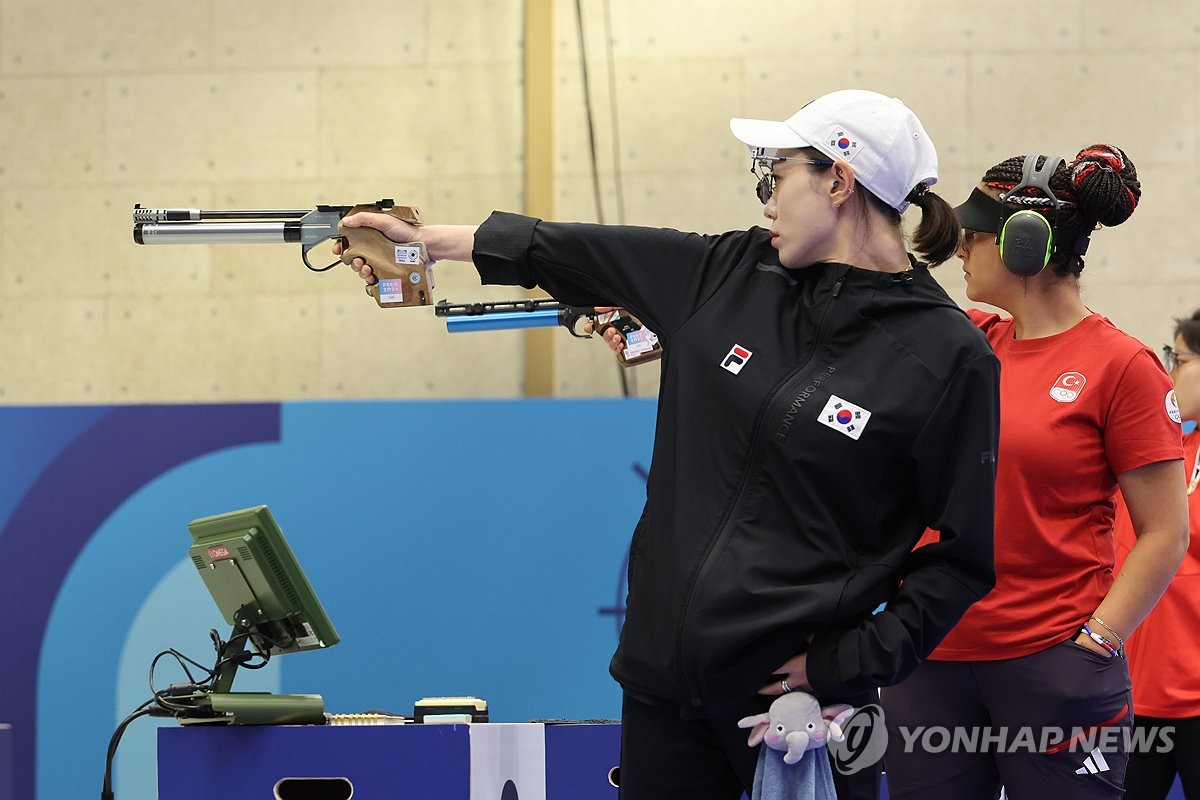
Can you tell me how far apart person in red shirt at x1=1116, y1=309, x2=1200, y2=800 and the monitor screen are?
1608mm

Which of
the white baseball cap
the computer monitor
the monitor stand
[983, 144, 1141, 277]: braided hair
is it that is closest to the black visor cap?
[983, 144, 1141, 277]: braided hair

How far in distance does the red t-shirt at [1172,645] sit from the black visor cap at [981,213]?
81cm

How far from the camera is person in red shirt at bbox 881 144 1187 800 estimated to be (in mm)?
1739

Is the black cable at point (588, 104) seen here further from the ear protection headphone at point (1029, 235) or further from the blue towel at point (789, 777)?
the blue towel at point (789, 777)

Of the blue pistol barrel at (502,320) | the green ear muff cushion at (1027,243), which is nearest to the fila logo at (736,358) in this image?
the green ear muff cushion at (1027,243)

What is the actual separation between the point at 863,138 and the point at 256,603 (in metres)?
1.59

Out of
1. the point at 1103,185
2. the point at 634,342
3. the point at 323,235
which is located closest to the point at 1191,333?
the point at 1103,185

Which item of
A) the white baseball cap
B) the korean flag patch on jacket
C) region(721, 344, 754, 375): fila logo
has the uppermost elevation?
the white baseball cap

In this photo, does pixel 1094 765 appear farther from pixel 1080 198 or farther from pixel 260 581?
pixel 260 581

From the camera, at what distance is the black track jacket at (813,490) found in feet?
4.52

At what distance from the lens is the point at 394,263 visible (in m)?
1.77

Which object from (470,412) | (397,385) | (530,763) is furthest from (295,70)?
(530,763)

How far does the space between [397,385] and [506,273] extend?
2.88 m

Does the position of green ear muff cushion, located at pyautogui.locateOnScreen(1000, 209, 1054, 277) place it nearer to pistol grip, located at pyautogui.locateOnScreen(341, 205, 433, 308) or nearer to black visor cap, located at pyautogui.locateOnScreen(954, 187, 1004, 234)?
black visor cap, located at pyautogui.locateOnScreen(954, 187, 1004, 234)
